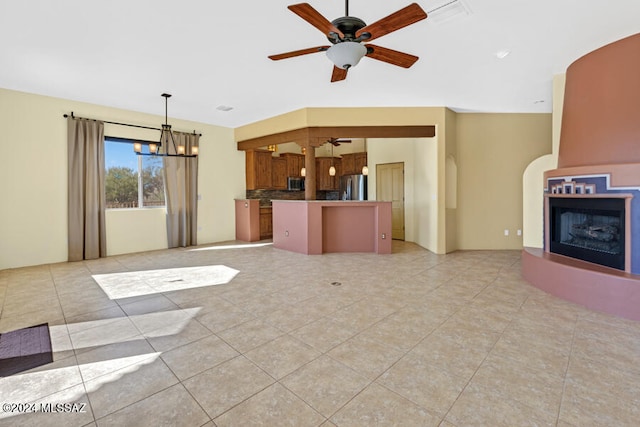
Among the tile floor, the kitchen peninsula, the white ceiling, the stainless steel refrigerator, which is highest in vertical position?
the white ceiling

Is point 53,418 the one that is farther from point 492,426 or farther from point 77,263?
point 77,263

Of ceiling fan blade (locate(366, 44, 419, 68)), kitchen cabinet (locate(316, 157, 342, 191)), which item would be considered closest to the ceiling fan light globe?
ceiling fan blade (locate(366, 44, 419, 68))

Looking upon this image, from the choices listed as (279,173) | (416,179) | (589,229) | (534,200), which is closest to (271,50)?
(589,229)

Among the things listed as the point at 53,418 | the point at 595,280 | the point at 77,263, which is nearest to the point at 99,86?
the point at 77,263

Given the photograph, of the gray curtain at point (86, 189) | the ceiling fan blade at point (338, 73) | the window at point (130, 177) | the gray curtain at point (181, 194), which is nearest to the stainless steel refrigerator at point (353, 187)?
the gray curtain at point (181, 194)

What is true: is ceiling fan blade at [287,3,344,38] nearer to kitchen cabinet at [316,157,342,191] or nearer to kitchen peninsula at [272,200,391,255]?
kitchen peninsula at [272,200,391,255]

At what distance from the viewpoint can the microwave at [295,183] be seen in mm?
9273

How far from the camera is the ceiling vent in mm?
2783

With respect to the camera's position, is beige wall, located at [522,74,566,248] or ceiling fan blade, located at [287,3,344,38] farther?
beige wall, located at [522,74,566,248]

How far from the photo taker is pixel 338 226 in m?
6.47

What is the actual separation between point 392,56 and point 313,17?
40.2 inches

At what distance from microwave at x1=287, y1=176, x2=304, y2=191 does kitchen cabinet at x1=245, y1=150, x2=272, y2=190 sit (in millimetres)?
761

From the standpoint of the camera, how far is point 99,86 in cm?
491

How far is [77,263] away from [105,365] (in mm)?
4335
